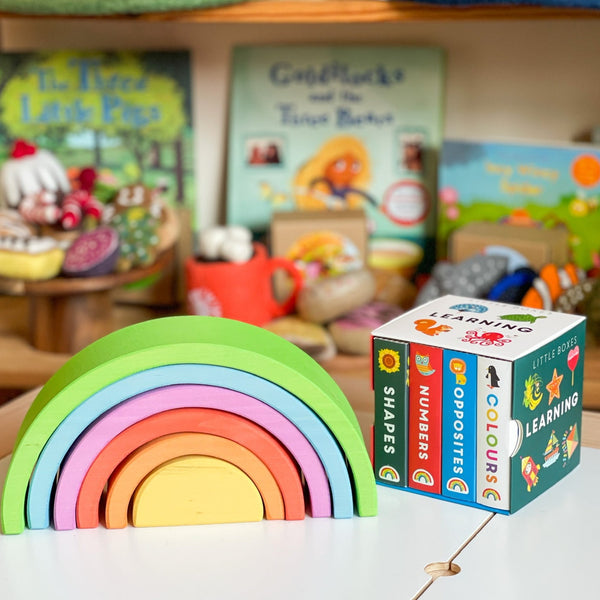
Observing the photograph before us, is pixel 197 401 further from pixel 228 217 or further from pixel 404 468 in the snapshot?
pixel 228 217

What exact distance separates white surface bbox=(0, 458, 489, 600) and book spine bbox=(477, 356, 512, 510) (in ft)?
0.06

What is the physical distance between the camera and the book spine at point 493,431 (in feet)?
2.25

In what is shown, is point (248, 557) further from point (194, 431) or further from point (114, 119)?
point (114, 119)

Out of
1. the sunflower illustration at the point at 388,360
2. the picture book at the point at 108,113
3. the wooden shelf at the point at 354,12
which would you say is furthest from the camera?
the picture book at the point at 108,113

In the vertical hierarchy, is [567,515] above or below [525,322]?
below

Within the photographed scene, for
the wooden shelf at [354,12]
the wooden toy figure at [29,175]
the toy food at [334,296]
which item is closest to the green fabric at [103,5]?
the wooden shelf at [354,12]

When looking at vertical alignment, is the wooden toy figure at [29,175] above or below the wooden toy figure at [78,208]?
above

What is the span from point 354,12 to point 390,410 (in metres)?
0.69

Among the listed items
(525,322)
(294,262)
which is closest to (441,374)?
(525,322)

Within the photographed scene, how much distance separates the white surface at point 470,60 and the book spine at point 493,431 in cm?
94

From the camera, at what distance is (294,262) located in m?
1.56

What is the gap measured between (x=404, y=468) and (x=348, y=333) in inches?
27.5

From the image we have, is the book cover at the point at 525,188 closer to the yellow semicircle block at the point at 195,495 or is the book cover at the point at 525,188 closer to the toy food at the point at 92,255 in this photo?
the toy food at the point at 92,255

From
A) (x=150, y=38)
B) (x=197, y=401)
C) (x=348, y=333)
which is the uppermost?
(x=150, y=38)
